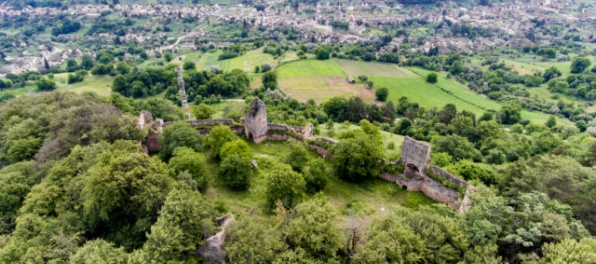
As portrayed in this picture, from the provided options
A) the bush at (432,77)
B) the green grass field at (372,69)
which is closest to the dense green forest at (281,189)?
the bush at (432,77)

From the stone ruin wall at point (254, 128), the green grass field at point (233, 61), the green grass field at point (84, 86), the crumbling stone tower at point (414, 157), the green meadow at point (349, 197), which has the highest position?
the crumbling stone tower at point (414, 157)

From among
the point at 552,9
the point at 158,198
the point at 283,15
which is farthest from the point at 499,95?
the point at 552,9

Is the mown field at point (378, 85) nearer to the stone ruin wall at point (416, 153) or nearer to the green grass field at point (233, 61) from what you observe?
the green grass field at point (233, 61)

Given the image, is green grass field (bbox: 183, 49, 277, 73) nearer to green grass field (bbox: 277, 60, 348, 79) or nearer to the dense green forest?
green grass field (bbox: 277, 60, 348, 79)

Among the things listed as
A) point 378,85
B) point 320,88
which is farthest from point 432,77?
point 320,88

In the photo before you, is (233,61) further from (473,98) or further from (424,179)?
(424,179)

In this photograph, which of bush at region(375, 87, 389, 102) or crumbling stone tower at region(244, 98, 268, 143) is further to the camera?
bush at region(375, 87, 389, 102)

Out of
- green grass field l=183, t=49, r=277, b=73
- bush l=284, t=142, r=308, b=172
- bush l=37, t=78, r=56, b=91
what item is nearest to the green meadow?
bush l=284, t=142, r=308, b=172

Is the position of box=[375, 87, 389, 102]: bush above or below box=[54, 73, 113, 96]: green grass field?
above

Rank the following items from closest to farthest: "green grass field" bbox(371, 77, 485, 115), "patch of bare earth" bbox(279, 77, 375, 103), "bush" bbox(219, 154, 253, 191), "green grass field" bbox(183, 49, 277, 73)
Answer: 1. "bush" bbox(219, 154, 253, 191)
2. "green grass field" bbox(371, 77, 485, 115)
3. "patch of bare earth" bbox(279, 77, 375, 103)
4. "green grass field" bbox(183, 49, 277, 73)

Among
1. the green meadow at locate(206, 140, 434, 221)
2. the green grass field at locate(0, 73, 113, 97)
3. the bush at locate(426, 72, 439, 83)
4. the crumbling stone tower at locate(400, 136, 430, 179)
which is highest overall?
the crumbling stone tower at locate(400, 136, 430, 179)
